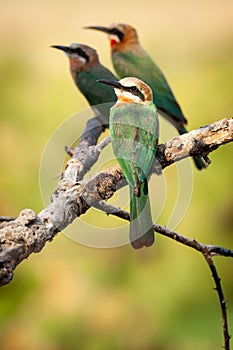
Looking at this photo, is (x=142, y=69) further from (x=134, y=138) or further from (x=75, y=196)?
(x=75, y=196)

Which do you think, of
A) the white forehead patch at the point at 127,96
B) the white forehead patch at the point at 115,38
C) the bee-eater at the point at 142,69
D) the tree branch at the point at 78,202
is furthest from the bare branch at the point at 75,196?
the white forehead patch at the point at 115,38

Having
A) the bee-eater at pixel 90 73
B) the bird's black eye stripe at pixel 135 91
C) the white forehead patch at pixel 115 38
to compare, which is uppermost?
the white forehead patch at pixel 115 38

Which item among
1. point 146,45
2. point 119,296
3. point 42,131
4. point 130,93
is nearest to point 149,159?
point 130,93

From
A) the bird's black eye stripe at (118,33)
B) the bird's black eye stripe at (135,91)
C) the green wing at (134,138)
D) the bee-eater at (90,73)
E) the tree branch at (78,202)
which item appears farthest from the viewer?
the bird's black eye stripe at (118,33)

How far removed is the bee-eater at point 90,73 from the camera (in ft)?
7.81

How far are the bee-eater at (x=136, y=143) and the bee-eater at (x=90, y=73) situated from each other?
0.81 meters

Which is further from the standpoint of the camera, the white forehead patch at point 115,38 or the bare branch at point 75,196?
the white forehead patch at point 115,38

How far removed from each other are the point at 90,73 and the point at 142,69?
0.19 metres

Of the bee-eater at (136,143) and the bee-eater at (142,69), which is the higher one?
the bee-eater at (142,69)

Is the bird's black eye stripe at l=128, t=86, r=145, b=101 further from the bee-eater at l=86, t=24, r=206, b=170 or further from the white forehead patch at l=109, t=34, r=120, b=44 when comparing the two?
the white forehead patch at l=109, t=34, r=120, b=44

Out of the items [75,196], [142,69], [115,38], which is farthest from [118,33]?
[75,196]

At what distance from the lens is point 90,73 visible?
2.45m

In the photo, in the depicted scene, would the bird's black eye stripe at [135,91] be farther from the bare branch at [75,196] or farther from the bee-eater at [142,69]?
the bee-eater at [142,69]

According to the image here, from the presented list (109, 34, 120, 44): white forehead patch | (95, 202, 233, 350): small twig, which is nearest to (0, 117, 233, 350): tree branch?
(95, 202, 233, 350): small twig
